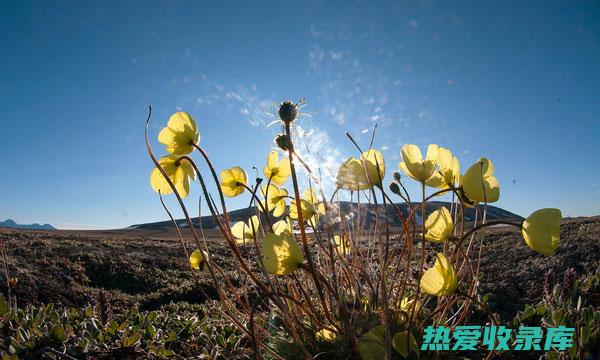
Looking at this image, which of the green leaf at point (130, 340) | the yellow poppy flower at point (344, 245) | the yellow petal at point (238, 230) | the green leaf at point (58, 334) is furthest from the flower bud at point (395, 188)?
the green leaf at point (58, 334)

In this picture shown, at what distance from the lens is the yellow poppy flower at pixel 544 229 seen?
112cm

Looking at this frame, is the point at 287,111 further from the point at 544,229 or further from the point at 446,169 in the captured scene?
the point at 544,229

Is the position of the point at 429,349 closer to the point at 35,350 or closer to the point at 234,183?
the point at 234,183

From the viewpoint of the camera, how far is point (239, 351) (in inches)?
77.3

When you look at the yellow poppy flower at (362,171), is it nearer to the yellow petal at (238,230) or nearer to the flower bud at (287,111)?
the flower bud at (287,111)

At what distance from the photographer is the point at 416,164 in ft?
4.84

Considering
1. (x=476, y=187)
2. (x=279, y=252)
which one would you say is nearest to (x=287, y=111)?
(x=279, y=252)

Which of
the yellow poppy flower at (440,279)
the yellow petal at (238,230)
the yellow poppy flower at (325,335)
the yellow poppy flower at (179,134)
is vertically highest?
the yellow poppy flower at (179,134)

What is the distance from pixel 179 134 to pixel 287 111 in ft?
1.47

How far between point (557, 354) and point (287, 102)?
61.0 inches

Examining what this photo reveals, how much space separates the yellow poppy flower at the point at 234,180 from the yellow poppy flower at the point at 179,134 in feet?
1.00

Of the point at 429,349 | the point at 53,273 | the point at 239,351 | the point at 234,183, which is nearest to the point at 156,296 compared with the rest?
the point at 53,273

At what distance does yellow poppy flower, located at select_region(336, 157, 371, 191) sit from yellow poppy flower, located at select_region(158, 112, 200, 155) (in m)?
0.60

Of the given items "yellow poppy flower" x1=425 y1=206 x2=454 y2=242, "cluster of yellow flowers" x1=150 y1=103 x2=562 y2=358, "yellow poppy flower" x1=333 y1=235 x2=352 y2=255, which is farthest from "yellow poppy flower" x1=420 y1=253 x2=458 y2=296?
"yellow poppy flower" x1=333 y1=235 x2=352 y2=255
